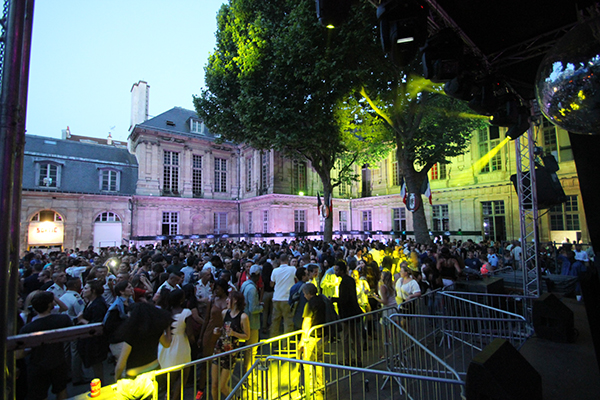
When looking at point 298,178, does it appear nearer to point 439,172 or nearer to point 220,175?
point 220,175

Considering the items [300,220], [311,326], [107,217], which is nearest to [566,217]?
[300,220]

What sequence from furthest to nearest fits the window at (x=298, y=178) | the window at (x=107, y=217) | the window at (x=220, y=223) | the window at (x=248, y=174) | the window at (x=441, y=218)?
the window at (x=248, y=174), the window at (x=220, y=223), the window at (x=298, y=178), the window at (x=107, y=217), the window at (x=441, y=218)

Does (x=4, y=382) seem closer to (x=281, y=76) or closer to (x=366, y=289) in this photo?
(x=366, y=289)

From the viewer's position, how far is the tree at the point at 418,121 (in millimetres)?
10789

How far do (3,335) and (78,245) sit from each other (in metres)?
24.0

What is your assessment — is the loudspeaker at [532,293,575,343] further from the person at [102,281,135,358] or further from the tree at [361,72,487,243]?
the tree at [361,72,487,243]

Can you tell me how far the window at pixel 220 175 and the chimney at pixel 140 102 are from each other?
775 centimetres

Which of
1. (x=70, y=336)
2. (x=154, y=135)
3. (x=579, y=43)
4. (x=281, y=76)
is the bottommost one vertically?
(x=70, y=336)

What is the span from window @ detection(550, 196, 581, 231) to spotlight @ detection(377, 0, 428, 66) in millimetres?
17572

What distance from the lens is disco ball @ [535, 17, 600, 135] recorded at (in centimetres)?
180

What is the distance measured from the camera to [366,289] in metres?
5.92

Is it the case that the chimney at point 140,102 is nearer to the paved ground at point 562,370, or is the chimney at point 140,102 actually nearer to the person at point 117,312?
the person at point 117,312

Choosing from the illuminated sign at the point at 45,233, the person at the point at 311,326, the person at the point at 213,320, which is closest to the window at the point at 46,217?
the illuminated sign at the point at 45,233

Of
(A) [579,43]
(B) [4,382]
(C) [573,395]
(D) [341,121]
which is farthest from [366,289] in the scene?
(D) [341,121]
